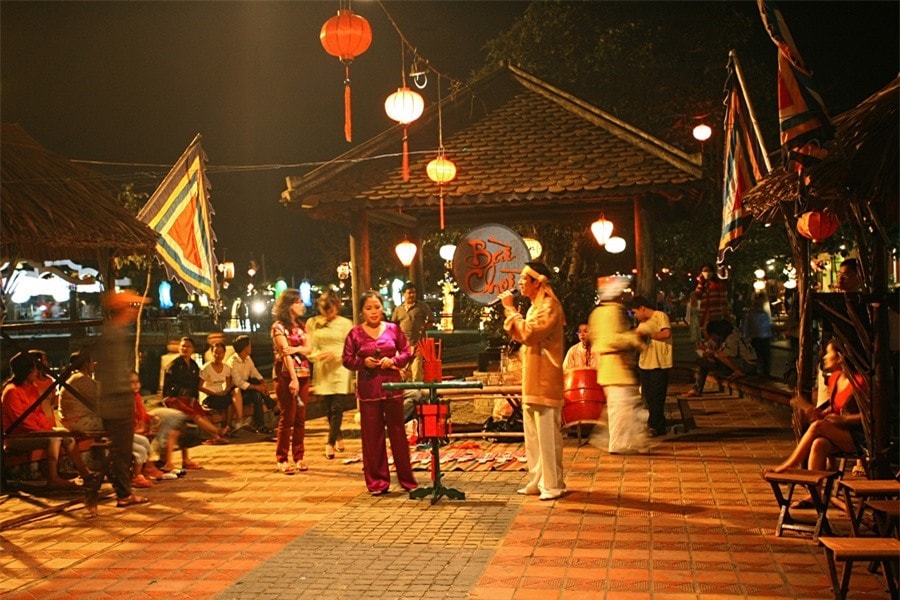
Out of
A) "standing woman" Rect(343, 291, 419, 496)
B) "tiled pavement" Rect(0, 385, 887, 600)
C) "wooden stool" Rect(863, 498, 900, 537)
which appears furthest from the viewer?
"standing woman" Rect(343, 291, 419, 496)

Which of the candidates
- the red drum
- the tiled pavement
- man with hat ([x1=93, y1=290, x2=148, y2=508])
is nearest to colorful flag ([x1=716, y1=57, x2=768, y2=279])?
the red drum

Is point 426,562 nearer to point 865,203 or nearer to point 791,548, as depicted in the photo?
point 791,548

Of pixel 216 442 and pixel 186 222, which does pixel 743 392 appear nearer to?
pixel 216 442

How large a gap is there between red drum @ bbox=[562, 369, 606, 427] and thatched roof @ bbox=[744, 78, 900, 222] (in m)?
4.65

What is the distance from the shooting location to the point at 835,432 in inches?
303

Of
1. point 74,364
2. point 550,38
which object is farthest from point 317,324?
point 550,38

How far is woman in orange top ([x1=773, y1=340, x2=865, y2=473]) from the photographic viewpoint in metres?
7.69

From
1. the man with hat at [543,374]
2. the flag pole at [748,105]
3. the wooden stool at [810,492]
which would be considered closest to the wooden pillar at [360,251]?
the man with hat at [543,374]

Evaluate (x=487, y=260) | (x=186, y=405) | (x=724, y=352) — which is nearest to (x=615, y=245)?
(x=724, y=352)

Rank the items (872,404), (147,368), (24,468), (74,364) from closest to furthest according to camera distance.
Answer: (872,404) < (74,364) < (24,468) < (147,368)

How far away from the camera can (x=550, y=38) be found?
3116cm

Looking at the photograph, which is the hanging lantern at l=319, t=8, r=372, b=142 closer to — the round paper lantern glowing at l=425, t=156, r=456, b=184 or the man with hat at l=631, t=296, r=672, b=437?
the round paper lantern glowing at l=425, t=156, r=456, b=184

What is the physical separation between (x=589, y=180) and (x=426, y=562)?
26.4 feet

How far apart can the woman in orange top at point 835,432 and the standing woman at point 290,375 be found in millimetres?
5410
